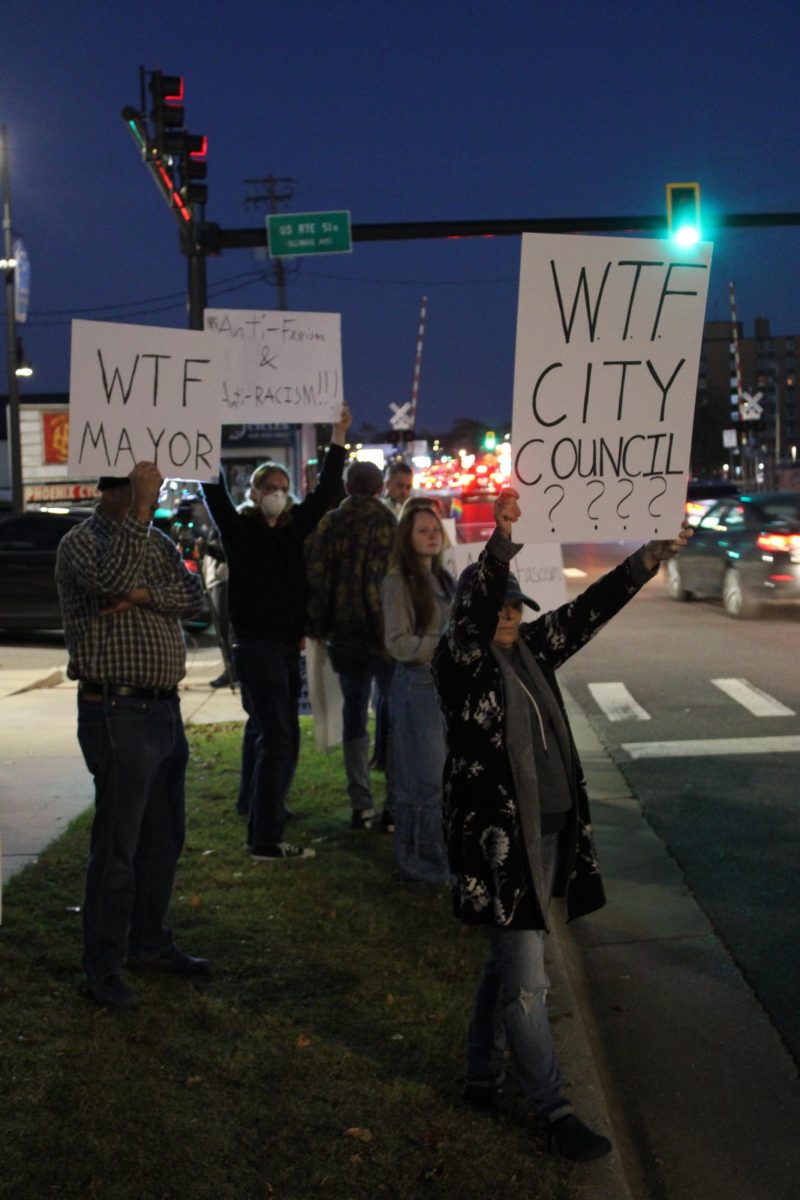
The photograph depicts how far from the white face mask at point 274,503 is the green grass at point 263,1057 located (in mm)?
1765

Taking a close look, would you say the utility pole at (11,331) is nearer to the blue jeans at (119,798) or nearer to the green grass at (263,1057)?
the green grass at (263,1057)

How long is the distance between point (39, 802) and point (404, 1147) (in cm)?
521

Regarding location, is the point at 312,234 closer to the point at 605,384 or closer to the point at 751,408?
the point at 605,384

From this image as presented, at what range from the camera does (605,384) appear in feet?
15.3

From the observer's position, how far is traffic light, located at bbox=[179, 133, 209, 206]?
15.2 m

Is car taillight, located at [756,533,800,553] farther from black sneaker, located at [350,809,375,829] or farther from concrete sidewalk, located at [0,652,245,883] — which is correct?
black sneaker, located at [350,809,375,829]

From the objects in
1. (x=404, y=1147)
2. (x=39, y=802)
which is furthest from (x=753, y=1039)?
(x=39, y=802)

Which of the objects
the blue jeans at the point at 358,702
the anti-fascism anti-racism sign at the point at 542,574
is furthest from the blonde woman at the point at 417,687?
the anti-fascism anti-racism sign at the point at 542,574

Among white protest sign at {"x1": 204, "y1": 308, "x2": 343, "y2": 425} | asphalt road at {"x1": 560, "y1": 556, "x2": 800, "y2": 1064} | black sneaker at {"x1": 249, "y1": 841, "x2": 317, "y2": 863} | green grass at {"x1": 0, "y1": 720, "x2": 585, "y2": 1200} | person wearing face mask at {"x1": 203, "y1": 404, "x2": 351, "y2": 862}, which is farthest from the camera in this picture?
white protest sign at {"x1": 204, "y1": 308, "x2": 343, "y2": 425}

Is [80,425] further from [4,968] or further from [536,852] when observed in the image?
[536,852]

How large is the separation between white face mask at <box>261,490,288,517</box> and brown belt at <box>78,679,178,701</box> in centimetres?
205

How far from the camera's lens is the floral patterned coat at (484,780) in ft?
13.7

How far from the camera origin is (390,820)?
8.05 metres

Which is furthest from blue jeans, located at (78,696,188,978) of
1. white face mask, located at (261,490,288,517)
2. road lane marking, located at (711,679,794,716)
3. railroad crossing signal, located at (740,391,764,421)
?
railroad crossing signal, located at (740,391,764,421)
